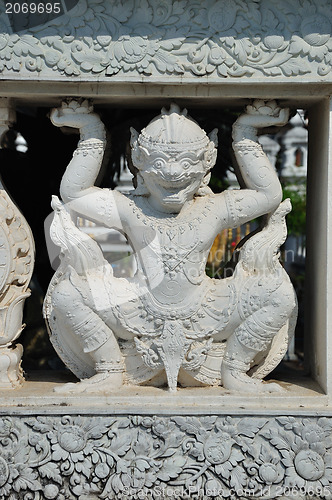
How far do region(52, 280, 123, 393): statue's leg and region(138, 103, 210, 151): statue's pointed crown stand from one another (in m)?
0.80

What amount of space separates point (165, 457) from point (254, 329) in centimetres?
74

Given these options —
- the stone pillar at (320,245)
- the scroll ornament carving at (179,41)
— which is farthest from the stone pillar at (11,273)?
the stone pillar at (320,245)

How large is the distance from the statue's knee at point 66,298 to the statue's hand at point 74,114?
2.61 feet

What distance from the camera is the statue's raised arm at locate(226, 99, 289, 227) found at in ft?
11.4

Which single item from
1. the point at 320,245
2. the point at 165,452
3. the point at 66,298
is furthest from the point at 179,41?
the point at 165,452

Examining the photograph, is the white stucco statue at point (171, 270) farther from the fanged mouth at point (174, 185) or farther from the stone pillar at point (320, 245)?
the stone pillar at point (320, 245)

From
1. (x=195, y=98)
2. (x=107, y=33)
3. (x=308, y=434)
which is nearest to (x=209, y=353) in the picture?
(x=308, y=434)

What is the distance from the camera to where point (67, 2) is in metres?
3.30

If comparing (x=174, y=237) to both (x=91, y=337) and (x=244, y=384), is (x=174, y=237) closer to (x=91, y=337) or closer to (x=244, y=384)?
(x=91, y=337)

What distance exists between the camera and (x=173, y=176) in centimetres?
332

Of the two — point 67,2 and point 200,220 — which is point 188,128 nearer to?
point 200,220

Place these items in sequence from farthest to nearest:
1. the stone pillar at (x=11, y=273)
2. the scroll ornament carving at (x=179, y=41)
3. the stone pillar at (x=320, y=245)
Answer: the stone pillar at (x=11, y=273)
the stone pillar at (x=320, y=245)
the scroll ornament carving at (x=179, y=41)

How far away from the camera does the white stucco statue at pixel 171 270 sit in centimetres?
345

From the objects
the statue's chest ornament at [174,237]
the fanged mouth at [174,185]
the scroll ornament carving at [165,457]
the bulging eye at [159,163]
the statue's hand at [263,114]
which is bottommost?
the scroll ornament carving at [165,457]
